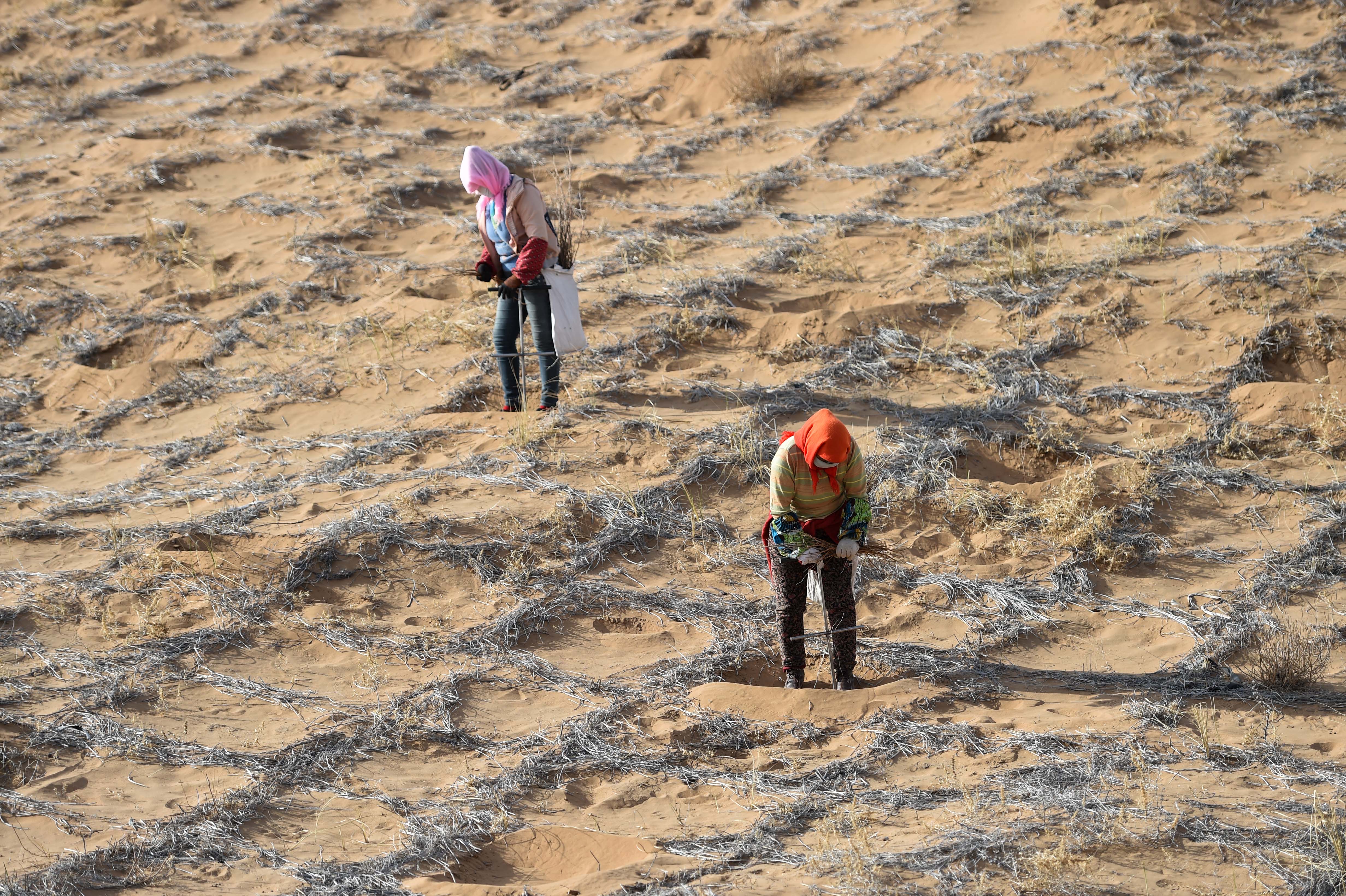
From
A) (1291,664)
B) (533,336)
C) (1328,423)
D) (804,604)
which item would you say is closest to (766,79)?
(533,336)

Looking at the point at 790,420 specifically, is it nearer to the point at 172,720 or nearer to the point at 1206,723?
the point at 1206,723

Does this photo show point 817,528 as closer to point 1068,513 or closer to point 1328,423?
point 1068,513

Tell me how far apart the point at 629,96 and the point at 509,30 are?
2022 mm

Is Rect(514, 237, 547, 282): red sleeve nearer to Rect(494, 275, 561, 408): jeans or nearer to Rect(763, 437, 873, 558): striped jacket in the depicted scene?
Rect(494, 275, 561, 408): jeans

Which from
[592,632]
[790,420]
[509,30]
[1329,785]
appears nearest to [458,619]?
[592,632]

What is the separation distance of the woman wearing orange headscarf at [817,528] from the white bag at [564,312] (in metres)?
1.97

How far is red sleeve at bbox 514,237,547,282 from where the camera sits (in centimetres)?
583

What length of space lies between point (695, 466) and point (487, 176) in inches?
69.4

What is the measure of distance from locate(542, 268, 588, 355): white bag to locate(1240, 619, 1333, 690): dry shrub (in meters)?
3.35

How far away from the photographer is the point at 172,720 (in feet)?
14.7

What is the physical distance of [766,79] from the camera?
10141 millimetres

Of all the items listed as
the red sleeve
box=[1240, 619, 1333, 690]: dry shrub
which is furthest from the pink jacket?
box=[1240, 619, 1333, 690]: dry shrub

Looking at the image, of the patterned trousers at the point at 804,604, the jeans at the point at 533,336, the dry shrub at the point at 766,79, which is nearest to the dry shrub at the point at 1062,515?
the patterned trousers at the point at 804,604

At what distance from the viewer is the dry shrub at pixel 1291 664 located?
4.33 meters
